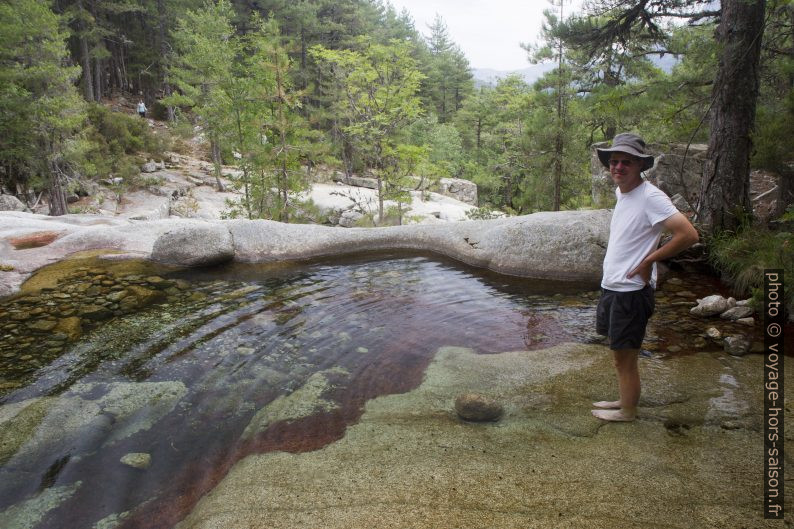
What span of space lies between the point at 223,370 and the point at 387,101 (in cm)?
1322

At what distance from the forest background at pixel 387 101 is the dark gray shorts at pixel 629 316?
228 centimetres

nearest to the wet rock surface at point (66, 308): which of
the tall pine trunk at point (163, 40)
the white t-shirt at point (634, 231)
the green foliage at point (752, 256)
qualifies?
the white t-shirt at point (634, 231)

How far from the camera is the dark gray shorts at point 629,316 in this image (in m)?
2.93

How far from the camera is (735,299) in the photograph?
226 inches

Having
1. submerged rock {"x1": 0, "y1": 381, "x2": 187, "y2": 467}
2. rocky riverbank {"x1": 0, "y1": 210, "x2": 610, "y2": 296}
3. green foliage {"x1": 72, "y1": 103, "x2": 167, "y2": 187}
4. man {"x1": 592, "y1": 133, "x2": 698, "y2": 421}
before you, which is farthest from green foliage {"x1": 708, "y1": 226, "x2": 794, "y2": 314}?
green foliage {"x1": 72, "y1": 103, "x2": 167, "y2": 187}

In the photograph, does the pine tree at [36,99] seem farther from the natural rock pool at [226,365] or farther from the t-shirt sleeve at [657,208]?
the t-shirt sleeve at [657,208]

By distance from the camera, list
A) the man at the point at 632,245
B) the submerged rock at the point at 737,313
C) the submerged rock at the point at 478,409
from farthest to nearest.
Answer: the submerged rock at the point at 737,313
the submerged rock at the point at 478,409
the man at the point at 632,245

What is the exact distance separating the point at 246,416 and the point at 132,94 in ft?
134

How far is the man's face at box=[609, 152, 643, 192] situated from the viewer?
286 centimetres

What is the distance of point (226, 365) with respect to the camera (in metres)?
4.57

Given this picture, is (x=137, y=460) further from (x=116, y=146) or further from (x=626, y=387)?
(x=116, y=146)

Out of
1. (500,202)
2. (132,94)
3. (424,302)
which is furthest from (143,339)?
(132,94)

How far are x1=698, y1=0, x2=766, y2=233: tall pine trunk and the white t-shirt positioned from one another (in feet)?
17.0

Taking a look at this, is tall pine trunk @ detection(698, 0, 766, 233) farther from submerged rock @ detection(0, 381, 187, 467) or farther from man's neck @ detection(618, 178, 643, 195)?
submerged rock @ detection(0, 381, 187, 467)
